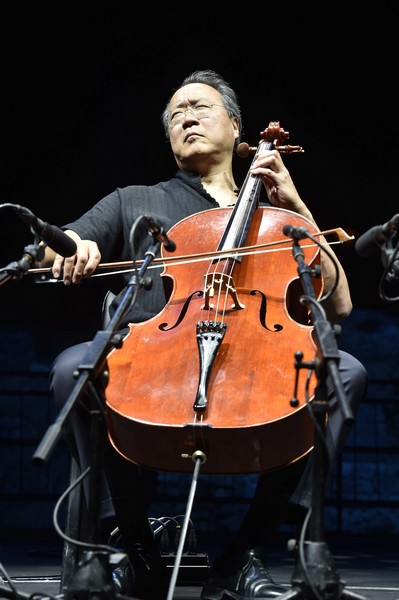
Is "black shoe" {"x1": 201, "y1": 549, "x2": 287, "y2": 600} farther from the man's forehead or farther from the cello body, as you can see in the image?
the man's forehead

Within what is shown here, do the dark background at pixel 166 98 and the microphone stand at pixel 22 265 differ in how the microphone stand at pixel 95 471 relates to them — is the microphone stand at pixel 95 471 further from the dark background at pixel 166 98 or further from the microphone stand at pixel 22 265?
the dark background at pixel 166 98

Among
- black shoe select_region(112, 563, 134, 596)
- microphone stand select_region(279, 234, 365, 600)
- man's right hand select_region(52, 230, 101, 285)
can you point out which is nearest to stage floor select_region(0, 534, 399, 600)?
microphone stand select_region(279, 234, 365, 600)

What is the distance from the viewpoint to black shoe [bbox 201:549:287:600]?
1.88 meters

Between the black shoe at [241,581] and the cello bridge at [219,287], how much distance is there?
0.56m

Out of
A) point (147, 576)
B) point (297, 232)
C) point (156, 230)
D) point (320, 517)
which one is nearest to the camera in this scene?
point (320, 517)

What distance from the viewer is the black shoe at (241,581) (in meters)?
1.88

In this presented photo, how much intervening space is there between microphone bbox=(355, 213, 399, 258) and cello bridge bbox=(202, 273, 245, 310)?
327 mm

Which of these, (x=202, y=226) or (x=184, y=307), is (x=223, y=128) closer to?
(x=202, y=226)

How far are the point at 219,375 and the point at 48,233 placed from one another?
46 cm

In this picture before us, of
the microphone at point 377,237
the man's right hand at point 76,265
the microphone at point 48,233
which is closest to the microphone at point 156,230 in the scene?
the microphone at point 48,233

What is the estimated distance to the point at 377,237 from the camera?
1776mm

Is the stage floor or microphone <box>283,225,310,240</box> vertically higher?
microphone <box>283,225,310,240</box>

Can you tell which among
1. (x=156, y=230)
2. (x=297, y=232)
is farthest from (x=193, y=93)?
(x=297, y=232)

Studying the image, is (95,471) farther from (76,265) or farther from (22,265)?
(76,265)
